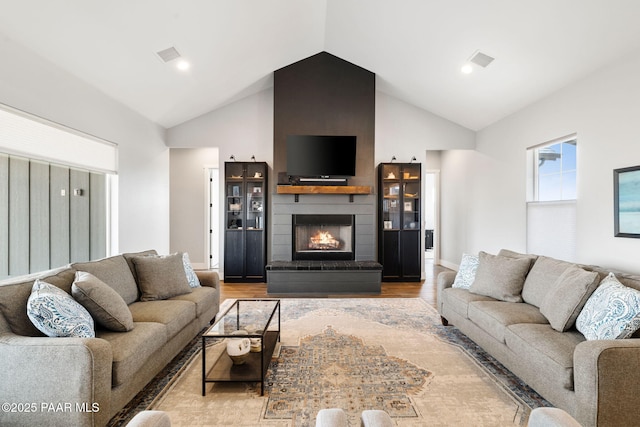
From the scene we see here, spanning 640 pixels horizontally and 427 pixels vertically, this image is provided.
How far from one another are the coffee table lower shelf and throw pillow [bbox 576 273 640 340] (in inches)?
81.8

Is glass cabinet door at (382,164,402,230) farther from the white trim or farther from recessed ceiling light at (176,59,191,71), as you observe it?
the white trim

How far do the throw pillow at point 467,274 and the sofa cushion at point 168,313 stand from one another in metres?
2.69

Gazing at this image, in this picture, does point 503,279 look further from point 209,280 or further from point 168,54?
point 168,54

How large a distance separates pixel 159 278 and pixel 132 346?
1129mm

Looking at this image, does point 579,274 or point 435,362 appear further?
point 435,362

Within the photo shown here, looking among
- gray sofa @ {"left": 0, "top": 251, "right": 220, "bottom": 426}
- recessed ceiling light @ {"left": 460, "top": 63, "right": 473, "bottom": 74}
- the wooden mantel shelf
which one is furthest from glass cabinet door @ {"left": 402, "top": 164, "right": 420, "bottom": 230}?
gray sofa @ {"left": 0, "top": 251, "right": 220, "bottom": 426}

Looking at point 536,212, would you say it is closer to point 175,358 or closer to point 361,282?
point 361,282

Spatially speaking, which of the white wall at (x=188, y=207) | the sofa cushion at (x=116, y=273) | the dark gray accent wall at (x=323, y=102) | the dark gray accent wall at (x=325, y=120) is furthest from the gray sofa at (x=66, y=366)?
the white wall at (x=188, y=207)

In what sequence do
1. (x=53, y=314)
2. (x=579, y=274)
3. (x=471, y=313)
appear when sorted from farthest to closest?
(x=471, y=313)
(x=579, y=274)
(x=53, y=314)

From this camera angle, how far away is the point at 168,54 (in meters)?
3.89

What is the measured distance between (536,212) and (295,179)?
3.66m

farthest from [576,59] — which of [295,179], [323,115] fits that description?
[295,179]

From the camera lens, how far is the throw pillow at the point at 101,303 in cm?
216

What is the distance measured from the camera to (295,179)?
5871mm
